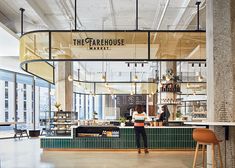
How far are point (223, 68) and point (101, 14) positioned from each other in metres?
5.11

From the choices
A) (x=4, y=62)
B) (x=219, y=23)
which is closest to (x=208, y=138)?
(x=219, y=23)

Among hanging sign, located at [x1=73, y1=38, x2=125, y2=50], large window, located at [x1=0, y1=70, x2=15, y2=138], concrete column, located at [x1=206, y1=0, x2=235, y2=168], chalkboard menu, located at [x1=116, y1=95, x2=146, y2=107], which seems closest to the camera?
concrete column, located at [x1=206, y1=0, x2=235, y2=168]

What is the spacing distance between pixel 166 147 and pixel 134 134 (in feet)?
3.74

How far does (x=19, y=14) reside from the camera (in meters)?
10.2

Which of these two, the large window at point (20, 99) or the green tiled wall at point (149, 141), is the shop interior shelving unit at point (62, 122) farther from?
the large window at point (20, 99)

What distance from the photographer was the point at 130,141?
10797 millimetres

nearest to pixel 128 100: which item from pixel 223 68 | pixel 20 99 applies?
pixel 20 99

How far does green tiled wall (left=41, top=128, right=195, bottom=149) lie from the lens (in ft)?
35.3

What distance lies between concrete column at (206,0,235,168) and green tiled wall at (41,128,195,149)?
4.13 m

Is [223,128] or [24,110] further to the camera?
[24,110]

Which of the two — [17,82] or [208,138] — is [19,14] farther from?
[17,82]

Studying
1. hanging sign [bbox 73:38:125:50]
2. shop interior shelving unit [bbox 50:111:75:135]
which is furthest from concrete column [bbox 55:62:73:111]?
hanging sign [bbox 73:38:125:50]

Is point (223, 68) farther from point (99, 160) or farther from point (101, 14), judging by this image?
point (101, 14)

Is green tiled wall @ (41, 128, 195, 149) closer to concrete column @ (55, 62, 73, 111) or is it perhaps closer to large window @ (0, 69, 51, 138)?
concrete column @ (55, 62, 73, 111)
